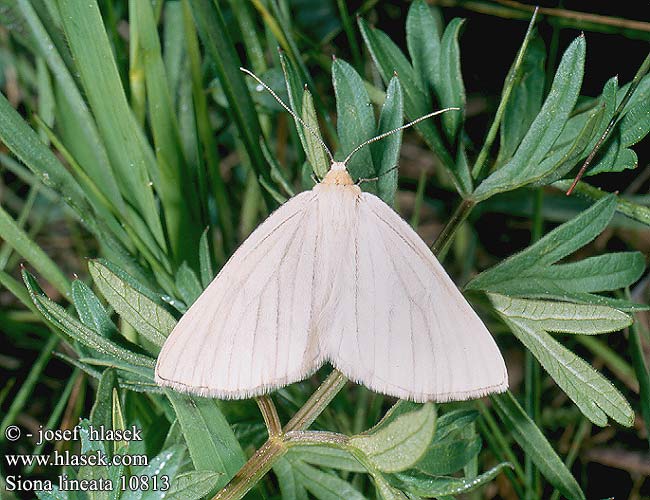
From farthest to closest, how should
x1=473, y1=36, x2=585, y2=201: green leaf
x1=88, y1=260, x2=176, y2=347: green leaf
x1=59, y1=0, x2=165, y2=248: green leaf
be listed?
x1=59, y1=0, x2=165, y2=248: green leaf
x1=473, y1=36, x2=585, y2=201: green leaf
x1=88, y1=260, x2=176, y2=347: green leaf

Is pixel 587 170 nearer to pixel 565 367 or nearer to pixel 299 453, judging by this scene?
pixel 565 367

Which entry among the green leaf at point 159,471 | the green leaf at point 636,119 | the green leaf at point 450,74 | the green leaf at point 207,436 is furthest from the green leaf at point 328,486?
the green leaf at point 636,119

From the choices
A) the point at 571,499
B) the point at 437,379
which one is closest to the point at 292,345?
the point at 437,379

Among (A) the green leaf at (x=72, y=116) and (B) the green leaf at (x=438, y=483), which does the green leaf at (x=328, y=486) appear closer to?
(B) the green leaf at (x=438, y=483)

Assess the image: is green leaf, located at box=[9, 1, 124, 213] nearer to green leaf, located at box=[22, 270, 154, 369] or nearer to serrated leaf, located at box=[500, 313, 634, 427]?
green leaf, located at box=[22, 270, 154, 369]

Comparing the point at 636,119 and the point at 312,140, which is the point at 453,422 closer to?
the point at 312,140

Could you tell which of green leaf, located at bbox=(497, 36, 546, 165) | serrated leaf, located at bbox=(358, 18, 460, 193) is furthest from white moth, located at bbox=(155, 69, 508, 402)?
green leaf, located at bbox=(497, 36, 546, 165)
